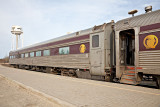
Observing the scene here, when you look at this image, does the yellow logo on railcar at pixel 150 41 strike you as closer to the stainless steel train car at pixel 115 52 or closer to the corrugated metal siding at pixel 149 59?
the stainless steel train car at pixel 115 52

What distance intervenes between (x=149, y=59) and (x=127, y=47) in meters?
2.51

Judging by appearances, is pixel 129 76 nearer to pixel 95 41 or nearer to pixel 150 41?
pixel 150 41

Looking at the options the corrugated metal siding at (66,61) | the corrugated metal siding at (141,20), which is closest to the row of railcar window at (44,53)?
the corrugated metal siding at (66,61)

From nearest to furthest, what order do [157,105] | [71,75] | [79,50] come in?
[157,105], [79,50], [71,75]

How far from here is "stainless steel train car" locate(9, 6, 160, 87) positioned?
662cm

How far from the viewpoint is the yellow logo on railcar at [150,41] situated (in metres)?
6.42

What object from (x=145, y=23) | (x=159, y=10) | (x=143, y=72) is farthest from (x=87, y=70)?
(x=159, y=10)

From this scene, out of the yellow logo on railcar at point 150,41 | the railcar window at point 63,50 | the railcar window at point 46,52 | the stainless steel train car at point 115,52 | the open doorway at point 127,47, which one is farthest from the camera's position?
the railcar window at point 46,52

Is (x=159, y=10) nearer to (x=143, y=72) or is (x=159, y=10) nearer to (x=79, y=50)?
(x=143, y=72)

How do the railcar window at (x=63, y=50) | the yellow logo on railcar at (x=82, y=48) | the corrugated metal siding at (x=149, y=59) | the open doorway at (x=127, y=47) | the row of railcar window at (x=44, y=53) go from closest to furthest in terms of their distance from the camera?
the corrugated metal siding at (x=149, y=59)
the open doorway at (x=127, y=47)
the yellow logo on railcar at (x=82, y=48)
the railcar window at (x=63, y=50)
the row of railcar window at (x=44, y=53)

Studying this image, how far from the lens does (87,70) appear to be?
994cm

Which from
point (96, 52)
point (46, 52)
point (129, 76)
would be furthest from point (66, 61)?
point (129, 76)

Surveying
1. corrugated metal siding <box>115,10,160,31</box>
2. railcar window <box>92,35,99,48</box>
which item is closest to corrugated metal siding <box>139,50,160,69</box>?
corrugated metal siding <box>115,10,160,31</box>

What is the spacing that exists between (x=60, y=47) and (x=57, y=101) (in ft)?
29.8
